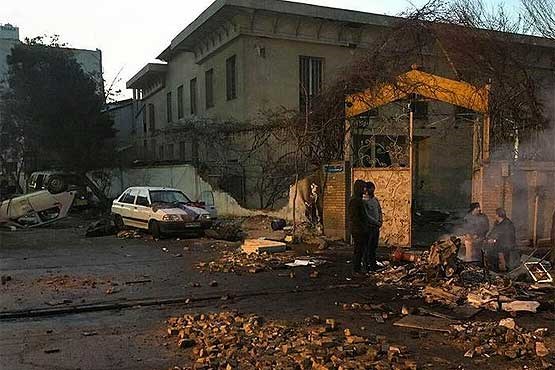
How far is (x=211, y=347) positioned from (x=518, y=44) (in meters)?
17.8

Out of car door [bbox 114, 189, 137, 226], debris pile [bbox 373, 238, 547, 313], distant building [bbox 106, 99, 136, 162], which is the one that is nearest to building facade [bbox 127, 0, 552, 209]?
car door [bbox 114, 189, 137, 226]

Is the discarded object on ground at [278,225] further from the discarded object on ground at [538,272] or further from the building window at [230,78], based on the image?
the discarded object on ground at [538,272]

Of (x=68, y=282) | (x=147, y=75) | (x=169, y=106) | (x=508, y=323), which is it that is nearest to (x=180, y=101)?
(x=169, y=106)

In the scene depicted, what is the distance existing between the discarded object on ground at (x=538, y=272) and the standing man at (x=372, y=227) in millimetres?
2805

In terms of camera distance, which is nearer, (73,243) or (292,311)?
(292,311)

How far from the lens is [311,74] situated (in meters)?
22.8

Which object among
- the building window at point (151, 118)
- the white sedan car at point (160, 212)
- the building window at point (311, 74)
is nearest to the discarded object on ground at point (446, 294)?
the white sedan car at point (160, 212)

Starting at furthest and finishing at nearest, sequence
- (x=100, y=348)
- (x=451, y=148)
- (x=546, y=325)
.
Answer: (x=451, y=148) → (x=546, y=325) → (x=100, y=348)

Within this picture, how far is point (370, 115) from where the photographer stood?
1557cm

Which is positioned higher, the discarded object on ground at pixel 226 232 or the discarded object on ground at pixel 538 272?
the discarded object on ground at pixel 538 272

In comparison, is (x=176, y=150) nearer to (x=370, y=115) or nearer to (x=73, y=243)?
(x=73, y=243)

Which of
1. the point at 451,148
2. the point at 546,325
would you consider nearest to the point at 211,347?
the point at 546,325

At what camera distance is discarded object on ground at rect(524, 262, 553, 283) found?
30.5ft

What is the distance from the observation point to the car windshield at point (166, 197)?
17562 millimetres
